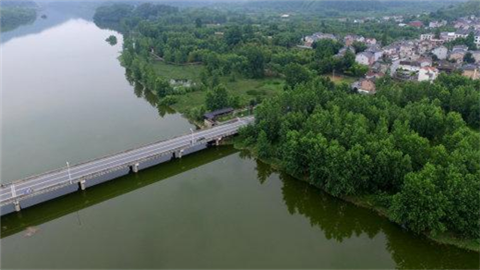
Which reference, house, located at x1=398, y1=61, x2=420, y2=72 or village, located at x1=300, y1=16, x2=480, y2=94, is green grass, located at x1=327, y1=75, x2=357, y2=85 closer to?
village, located at x1=300, y1=16, x2=480, y2=94

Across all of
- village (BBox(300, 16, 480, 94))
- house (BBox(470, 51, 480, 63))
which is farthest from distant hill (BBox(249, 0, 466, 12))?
house (BBox(470, 51, 480, 63))

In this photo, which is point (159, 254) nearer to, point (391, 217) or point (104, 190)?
point (104, 190)

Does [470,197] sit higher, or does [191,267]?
[470,197]

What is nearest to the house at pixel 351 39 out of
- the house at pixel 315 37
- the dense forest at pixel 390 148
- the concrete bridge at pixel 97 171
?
the house at pixel 315 37

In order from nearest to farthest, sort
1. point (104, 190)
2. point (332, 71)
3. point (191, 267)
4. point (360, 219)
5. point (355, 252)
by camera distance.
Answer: point (191, 267), point (355, 252), point (360, 219), point (104, 190), point (332, 71)

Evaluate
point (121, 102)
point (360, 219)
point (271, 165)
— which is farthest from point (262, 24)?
point (360, 219)

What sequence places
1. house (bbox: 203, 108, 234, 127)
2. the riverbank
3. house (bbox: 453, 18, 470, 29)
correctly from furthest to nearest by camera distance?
house (bbox: 453, 18, 470, 29) < house (bbox: 203, 108, 234, 127) < the riverbank
